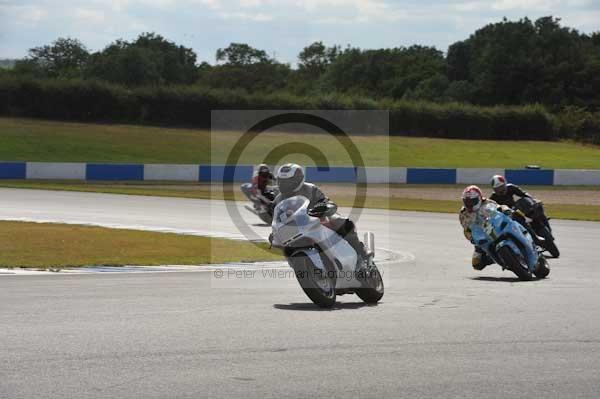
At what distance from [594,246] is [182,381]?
14.2 metres

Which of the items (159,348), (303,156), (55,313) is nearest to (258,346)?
(159,348)

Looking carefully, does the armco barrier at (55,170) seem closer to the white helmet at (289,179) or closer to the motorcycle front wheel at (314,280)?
the white helmet at (289,179)

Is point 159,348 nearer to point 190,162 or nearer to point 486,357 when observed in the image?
point 486,357

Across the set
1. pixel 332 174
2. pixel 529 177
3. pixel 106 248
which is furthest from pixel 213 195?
pixel 106 248

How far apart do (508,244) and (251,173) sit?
27.6 metres

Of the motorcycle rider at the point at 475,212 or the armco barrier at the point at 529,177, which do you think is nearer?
the motorcycle rider at the point at 475,212

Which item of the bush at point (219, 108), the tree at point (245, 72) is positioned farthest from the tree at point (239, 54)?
the bush at point (219, 108)

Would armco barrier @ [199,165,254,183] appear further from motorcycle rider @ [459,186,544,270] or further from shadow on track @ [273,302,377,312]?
shadow on track @ [273,302,377,312]

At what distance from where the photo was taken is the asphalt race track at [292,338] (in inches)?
262

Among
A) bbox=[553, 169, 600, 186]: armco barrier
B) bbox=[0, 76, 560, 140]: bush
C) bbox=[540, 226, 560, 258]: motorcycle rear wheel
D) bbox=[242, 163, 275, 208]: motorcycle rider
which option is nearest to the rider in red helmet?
bbox=[540, 226, 560, 258]: motorcycle rear wheel

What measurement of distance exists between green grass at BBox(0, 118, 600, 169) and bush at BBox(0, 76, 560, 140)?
1.85 metres

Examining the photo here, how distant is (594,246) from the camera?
64.1 feet

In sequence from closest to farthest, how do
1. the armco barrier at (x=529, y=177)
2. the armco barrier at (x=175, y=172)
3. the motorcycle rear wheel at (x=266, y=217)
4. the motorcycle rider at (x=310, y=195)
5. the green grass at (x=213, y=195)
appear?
1. the motorcycle rider at (x=310, y=195)
2. the motorcycle rear wheel at (x=266, y=217)
3. the green grass at (x=213, y=195)
4. the armco barrier at (x=175, y=172)
5. the armco barrier at (x=529, y=177)

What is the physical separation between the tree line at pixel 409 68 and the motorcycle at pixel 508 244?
6025 centimetres
